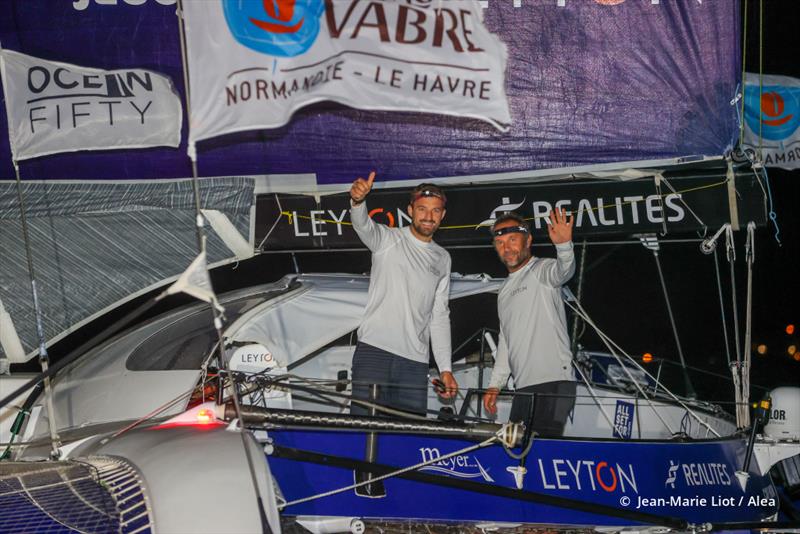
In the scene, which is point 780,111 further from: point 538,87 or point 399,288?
point 399,288

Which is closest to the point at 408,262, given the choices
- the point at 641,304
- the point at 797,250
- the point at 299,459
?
the point at 299,459

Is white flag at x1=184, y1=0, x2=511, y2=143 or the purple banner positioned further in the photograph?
the purple banner

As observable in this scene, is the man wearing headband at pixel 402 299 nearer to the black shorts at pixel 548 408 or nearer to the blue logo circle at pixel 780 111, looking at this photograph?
the black shorts at pixel 548 408

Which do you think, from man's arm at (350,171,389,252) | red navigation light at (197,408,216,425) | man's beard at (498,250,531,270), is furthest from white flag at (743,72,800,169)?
red navigation light at (197,408,216,425)

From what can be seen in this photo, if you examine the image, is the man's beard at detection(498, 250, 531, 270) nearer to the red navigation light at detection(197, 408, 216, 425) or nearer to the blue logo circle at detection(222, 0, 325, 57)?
the blue logo circle at detection(222, 0, 325, 57)

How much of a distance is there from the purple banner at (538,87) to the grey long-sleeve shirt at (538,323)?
2.14ft

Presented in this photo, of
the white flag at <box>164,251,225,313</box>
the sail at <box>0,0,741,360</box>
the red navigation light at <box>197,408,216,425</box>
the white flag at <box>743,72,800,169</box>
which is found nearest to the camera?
the white flag at <box>164,251,225,313</box>

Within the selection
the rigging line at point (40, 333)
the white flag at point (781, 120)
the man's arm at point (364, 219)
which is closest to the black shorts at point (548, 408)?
the man's arm at point (364, 219)

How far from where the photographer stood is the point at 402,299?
15.7ft

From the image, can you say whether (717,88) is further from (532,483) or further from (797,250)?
(797,250)

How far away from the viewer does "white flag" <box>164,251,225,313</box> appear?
3125 millimetres

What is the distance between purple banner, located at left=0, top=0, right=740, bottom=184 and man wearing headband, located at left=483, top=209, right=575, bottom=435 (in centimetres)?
49

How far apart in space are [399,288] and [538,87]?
1.38 metres

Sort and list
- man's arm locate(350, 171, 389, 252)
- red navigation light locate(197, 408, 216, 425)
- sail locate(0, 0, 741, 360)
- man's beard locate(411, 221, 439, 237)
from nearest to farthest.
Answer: red navigation light locate(197, 408, 216, 425), man's arm locate(350, 171, 389, 252), man's beard locate(411, 221, 439, 237), sail locate(0, 0, 741, 360)
